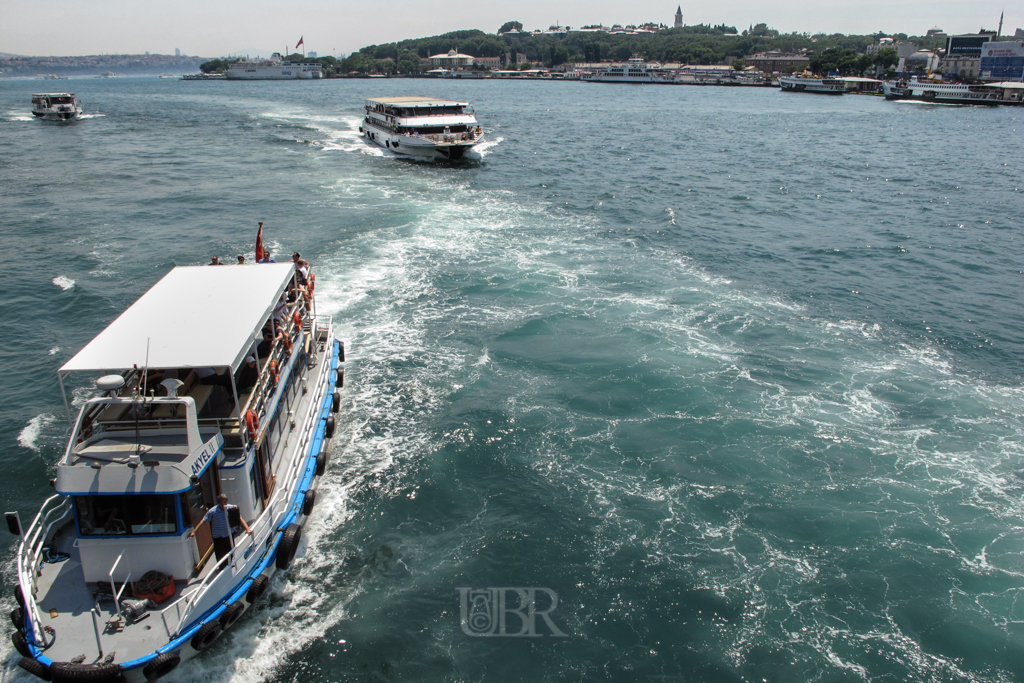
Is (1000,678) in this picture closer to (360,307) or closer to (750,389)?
(750,389)

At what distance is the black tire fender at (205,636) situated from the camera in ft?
42.2

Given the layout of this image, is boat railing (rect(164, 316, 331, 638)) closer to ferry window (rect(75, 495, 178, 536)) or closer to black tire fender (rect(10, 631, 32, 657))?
ferry window (rect(75, 495, 178, 536))

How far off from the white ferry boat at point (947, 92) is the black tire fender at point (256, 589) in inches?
7760

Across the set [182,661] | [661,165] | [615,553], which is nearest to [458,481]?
[615,553]

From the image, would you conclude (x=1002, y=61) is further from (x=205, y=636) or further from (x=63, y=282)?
(x=205, y=636)

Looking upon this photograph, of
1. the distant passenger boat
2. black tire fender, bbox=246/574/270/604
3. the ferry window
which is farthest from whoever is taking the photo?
the distant passenger boat

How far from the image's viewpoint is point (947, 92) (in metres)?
167

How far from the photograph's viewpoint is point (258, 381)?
16.0 meters

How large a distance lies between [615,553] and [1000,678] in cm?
836

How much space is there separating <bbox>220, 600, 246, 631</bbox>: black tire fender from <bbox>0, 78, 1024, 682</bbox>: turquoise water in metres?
0.50

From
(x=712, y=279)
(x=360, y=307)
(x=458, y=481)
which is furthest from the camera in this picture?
(x=712, y=279)

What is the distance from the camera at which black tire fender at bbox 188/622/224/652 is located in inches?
506

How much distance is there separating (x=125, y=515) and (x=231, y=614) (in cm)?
298

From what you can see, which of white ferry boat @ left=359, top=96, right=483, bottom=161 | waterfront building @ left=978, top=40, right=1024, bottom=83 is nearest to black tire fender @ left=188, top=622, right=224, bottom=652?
white ferry boat @ left=359, top=96, right=483, bottom=161
